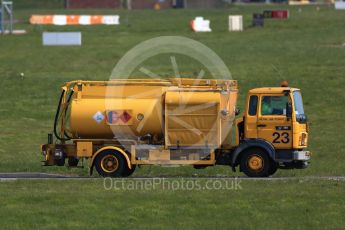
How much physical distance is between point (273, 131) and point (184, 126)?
2459 millimetres

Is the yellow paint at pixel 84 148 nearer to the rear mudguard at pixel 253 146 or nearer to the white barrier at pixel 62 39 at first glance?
the rear mudguard at pixel 253 146

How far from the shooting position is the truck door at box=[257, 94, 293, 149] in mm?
27453

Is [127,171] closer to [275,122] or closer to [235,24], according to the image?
[275,122]

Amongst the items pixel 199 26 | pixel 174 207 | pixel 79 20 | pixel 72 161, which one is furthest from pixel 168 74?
pixel 79 20

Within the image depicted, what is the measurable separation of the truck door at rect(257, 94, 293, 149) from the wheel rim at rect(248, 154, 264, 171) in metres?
0.58

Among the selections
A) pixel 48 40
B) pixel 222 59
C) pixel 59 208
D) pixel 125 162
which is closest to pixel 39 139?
pixel 125 162

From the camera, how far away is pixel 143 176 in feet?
94.4

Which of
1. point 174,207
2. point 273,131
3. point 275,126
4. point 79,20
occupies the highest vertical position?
point 79,20

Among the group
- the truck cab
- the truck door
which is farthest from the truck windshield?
the truck door

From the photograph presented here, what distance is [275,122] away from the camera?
90.2ft

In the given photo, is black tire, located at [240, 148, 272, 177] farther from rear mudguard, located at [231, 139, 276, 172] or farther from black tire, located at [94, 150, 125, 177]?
black tire, located at [94, 150, 125, 177]

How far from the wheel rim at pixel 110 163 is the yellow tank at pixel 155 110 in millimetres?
642

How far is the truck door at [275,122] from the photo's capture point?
2745 centimetres

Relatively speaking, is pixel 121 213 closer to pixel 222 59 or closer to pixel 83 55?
pixel 222 59
